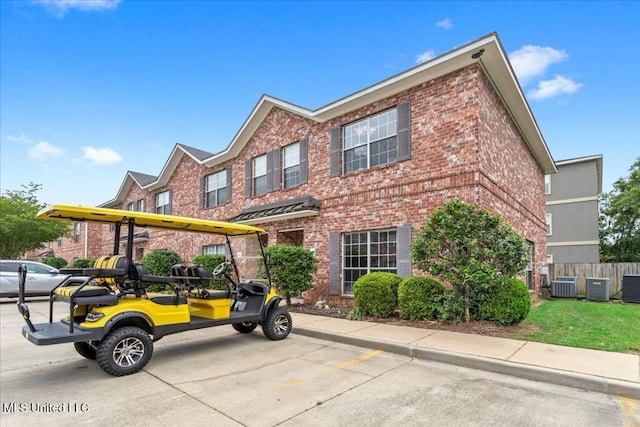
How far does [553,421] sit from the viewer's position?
3.42 metres

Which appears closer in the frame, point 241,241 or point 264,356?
point 264,356

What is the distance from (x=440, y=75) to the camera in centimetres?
912

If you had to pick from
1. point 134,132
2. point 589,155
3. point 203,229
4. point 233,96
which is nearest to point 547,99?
point 589,155

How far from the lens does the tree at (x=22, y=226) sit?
2272 centimetres

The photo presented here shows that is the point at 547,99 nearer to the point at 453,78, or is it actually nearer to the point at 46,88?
the point at 453,78

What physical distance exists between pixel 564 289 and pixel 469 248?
1040cm

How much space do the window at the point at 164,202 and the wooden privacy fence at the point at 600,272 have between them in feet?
64.2

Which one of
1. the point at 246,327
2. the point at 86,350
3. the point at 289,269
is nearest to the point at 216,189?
the point at 289,269

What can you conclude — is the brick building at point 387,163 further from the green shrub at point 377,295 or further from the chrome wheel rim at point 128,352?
the chrome wheel rim at point 128,352

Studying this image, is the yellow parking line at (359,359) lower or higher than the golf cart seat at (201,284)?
lower

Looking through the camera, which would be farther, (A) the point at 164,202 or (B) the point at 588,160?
(B) the point at 588,160

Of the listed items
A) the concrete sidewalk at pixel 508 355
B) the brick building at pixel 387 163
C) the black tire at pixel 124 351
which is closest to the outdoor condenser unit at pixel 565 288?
the brick building at pixel 387 163

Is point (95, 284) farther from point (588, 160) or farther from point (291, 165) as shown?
Answer: point (588, 160)

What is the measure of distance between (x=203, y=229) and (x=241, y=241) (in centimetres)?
91
